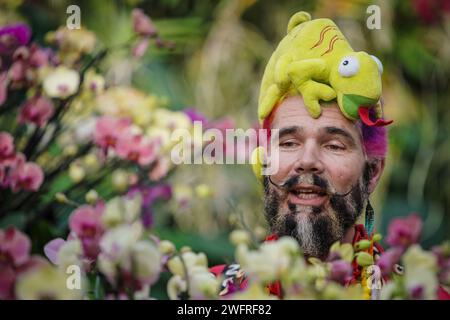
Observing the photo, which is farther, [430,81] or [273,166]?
[430,81]

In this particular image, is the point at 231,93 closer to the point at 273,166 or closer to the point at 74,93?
the point at 74,93

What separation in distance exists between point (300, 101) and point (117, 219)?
1.71ft

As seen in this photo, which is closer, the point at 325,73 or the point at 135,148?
the point at 325,73

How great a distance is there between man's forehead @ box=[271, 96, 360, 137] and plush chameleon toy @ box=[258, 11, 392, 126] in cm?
1

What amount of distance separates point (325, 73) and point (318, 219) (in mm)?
239

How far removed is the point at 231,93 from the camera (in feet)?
6.82

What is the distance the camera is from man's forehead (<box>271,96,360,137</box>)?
3.99 ft

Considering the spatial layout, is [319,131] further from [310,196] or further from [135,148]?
[135,148]

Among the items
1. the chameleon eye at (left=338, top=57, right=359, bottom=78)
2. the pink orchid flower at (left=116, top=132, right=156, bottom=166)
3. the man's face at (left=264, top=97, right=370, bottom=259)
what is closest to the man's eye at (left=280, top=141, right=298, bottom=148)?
the man's face at (left=264, top=97, right=370, bottom=259)

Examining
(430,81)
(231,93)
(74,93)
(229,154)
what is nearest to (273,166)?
(229,154)

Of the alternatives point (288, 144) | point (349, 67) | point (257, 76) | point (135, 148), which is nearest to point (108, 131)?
point (135, 148)

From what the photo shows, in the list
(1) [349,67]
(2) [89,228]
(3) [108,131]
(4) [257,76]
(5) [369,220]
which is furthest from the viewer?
(4) [257,76]

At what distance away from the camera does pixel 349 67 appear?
117 cm

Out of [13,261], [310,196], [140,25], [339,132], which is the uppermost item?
[140,25]
